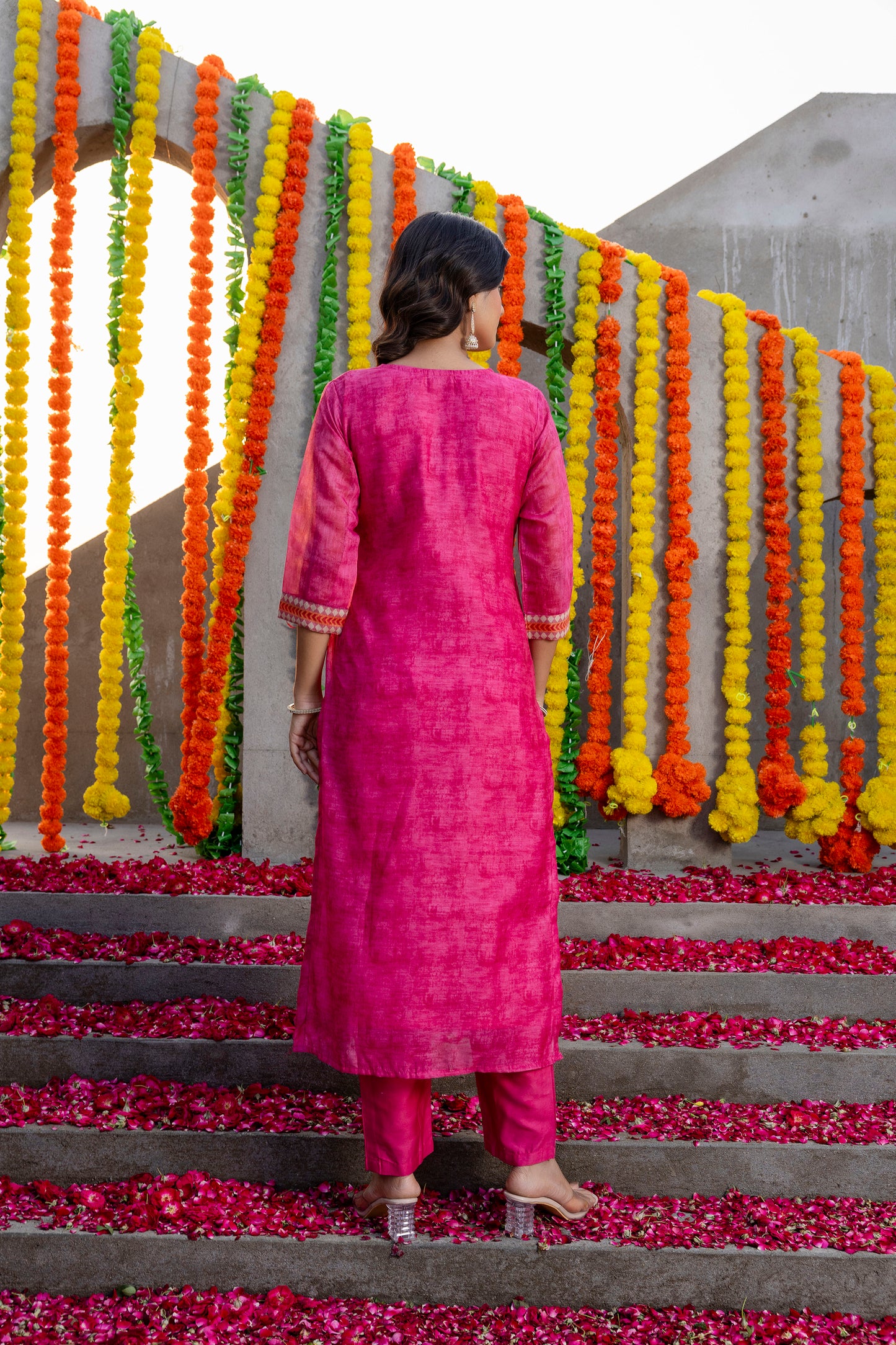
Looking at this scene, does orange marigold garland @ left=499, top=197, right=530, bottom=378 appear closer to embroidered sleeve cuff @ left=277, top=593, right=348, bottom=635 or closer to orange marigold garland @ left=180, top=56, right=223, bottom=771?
orange marigold garland @ left=180, top=56, right=223, bottom=771

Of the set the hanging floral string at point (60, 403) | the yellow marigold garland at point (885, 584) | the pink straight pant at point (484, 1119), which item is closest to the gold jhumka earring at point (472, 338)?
the pink straight pant at point (484, 1119)

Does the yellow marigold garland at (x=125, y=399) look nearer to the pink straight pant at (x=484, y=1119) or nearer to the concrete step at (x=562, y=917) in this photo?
the concrete step at (x=562, y=917)

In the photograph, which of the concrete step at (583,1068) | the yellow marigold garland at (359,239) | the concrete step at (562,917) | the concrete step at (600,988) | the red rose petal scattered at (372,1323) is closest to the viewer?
the red rose petal scattered at (372,1323)

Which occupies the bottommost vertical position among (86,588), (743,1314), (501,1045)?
(743,1314)

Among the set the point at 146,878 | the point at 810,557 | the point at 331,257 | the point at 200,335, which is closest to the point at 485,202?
the point at 331,257

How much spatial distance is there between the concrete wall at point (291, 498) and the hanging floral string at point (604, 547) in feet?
0.29

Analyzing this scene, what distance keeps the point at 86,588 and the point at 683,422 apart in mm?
2767

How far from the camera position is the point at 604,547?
4.13 m

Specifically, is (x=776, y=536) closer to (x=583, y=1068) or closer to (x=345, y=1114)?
(x=583, y=1068)

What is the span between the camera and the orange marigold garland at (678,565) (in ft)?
13.2

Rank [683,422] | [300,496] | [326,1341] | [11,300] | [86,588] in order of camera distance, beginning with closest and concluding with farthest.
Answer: [326,1341] < [300,496] < [11,300] < [683,422] < [86,588]

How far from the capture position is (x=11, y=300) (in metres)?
3.76

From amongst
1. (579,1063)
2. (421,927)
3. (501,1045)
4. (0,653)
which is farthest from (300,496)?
(0,653)

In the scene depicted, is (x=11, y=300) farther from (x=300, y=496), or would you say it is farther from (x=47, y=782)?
(x=300, y=496)
